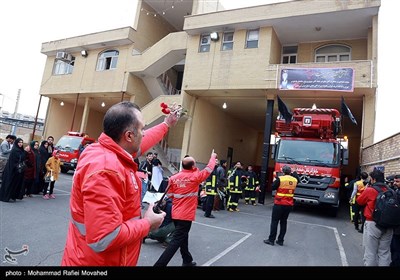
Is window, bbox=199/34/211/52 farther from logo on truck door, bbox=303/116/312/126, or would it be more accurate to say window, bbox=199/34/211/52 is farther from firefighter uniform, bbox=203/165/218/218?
firefighter uniform, bbox=203/165/218/218

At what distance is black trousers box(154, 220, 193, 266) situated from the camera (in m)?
3.90

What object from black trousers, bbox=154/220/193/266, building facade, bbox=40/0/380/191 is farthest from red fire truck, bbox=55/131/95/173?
black trousers, bbox=154/220/193/266

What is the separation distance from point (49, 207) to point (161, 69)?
13786 millimetres

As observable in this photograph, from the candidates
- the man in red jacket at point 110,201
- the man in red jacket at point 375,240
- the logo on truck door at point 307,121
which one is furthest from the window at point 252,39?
the man in red jacket at point 110,201

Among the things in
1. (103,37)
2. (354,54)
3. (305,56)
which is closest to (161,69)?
(103,37)

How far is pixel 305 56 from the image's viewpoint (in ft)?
54.3

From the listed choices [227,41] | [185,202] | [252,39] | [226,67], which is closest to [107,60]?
[227,41]

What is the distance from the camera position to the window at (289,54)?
17.0 m

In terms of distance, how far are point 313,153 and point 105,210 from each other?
33.3ft

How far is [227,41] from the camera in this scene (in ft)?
53.9

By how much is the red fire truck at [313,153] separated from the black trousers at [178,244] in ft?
22.1

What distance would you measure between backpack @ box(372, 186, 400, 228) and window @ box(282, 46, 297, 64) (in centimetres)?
1381

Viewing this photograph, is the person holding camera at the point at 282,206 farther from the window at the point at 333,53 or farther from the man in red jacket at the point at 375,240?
the window at the point at 333,53

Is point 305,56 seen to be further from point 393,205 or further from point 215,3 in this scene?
point 393,205
